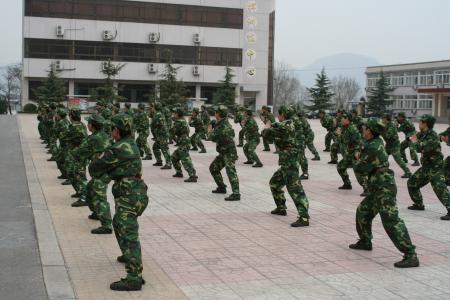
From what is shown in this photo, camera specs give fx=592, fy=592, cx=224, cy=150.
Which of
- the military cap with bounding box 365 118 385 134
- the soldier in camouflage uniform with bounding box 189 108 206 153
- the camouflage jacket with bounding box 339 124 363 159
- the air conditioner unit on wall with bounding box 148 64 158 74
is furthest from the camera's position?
the air conditioner unit on wall with bounding box 148 64 158 74

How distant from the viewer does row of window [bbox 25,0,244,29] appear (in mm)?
54906

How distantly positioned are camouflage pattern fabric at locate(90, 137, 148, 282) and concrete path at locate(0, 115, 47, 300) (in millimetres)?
972

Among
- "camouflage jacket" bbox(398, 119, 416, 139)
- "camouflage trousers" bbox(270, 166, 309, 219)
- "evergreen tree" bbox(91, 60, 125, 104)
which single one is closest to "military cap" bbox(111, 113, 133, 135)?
"camouflage trousers" bbox(270, 166, 309, 219)

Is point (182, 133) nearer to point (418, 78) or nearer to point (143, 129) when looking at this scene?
point (143, 129)

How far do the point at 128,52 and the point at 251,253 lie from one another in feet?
170

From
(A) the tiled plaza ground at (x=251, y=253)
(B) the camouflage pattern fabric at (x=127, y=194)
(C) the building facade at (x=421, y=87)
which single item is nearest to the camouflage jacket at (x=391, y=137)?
(A) the tiled plaza ground at (x=251, y=253)

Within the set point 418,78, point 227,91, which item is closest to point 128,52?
point 227,91

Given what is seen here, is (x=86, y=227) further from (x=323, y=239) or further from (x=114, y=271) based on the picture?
(x=323, y=239)

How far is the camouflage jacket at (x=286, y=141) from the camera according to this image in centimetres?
987

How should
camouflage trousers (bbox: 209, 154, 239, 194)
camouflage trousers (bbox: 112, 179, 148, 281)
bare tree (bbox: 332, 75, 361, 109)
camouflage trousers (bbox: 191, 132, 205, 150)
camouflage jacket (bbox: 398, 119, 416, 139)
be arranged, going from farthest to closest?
bare tree (bbox: 332, 75, 361, 109) < camouflage trousers (bbox: 191, 132, 205, 150) < camouflage jacket (bbox: 398, 119, 416, 139) < camouflage trousers (bbox: 209, 154, 239, 194) < camouflage trousers (bbox: 112, 179, 148, 281)

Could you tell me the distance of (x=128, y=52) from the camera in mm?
57844

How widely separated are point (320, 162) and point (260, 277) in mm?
13905

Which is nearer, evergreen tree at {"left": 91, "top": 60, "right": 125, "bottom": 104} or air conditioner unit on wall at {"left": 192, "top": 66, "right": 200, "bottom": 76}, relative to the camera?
evergreen tree at {"left": 91, "top": 60, "right": 125, "bottom": 104}

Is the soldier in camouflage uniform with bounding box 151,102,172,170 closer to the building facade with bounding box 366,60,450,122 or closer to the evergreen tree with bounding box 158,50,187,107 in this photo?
the evergreen tree with bounding box 158,50,187,107
